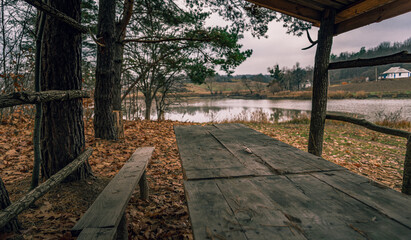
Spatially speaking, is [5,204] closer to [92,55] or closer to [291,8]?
[291,8]

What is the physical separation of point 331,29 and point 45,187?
13.4 ft

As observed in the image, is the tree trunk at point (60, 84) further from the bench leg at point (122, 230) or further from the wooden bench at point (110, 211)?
the bench leg at point (122, 230)

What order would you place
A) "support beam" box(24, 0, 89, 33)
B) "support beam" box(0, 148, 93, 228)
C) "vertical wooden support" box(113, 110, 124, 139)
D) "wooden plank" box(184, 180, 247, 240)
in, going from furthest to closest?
1. "vertical wooden support" box(113, 110, 124, 139)
2. "support beam" box(24, 0, 89, 33)
3. "support beam" box(0, 148, 93, 228)
4. "wooden plank" box(184, 180, 247, 240)

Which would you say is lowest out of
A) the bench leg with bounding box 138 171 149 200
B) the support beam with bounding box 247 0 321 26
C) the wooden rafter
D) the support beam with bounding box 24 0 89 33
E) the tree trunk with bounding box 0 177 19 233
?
the bench leg with bounding box 138 171 149 200

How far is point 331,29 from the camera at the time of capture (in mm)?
3182

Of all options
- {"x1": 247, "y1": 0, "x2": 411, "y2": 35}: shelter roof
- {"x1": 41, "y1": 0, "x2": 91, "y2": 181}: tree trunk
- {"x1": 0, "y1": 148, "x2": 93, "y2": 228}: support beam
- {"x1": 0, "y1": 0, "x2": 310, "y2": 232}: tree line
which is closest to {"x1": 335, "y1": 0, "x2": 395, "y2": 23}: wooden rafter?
{"x1": 247, "y1": 0, "x2": 411, "y2": 35}: shelter roof

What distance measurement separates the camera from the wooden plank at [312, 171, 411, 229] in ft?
3.10

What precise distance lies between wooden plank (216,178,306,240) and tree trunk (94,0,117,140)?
4.49 meters

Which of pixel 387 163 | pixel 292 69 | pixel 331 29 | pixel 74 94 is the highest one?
pixel 292 69

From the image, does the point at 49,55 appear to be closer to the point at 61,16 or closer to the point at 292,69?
the point at 61,16

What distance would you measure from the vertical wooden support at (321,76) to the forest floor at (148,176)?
4.54 feet

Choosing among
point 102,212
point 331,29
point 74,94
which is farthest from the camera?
point 331,29

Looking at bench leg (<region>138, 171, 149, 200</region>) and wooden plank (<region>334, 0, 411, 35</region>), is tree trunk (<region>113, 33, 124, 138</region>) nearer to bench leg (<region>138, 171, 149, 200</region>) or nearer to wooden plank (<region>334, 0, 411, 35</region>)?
bench leg (<region>138, 171, 149, 200</region>)

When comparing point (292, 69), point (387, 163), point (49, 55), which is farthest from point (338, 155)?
point (292, 69)
